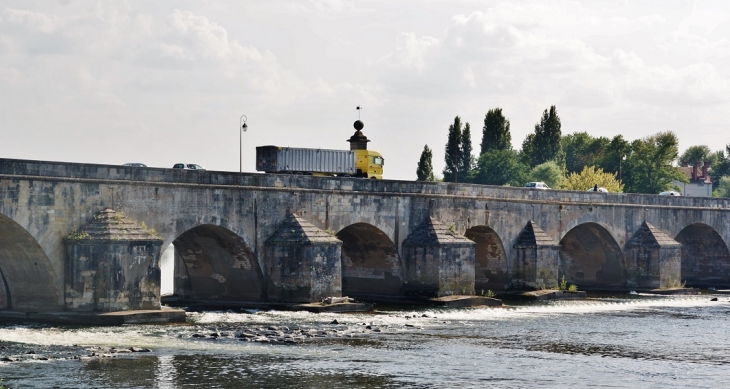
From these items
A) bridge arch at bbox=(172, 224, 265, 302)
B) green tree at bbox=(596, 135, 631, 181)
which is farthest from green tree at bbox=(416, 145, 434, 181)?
bridge arch at bbox=(172, 224, 265, 302)

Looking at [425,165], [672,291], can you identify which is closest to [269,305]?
[672,291]

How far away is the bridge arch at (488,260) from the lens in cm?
5903

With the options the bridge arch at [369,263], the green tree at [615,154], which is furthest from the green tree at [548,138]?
the bridge arch at [369,263]

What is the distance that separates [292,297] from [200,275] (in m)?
5.73

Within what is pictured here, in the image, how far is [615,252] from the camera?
219ft

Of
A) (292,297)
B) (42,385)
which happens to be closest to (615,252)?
(292,297)

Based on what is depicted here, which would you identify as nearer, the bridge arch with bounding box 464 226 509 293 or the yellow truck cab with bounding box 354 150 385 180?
the bridge arch with bounding box 464 226 509 293

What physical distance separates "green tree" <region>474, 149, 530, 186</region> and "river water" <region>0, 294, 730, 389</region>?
72456 millimetres

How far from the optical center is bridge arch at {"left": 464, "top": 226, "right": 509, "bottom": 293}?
59031 millimetres

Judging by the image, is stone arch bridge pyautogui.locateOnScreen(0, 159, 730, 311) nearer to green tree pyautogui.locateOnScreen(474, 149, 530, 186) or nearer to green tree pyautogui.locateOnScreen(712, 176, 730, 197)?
green tree pyautogui.locateOnScreen(474, 149, 530, 186)

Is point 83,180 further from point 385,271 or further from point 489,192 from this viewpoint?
point 489,192

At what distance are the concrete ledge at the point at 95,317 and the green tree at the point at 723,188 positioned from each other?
121 meters

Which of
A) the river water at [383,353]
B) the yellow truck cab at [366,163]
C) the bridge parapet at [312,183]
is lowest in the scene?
the river water at [383,353]

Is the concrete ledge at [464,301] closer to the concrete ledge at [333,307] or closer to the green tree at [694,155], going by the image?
the concrete ledge at [333,307]
